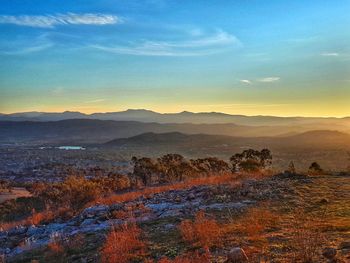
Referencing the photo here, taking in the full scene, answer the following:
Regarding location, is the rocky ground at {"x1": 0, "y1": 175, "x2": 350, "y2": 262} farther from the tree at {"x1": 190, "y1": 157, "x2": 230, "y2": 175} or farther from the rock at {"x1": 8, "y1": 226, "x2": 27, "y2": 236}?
the tree at {"x1": 190, "y1": 157, "x2": 230, "y2": 175}

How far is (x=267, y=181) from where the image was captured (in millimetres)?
17781

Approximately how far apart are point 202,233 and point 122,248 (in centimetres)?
173

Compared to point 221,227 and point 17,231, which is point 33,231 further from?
point 221,227

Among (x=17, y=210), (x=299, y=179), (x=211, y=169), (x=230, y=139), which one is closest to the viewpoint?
(x=299, y=179)

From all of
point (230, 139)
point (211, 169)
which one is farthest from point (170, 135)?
point (211, 169)

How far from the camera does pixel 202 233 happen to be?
975 cm

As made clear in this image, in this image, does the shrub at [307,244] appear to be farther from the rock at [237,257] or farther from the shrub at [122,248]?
the shrub at [122,248]

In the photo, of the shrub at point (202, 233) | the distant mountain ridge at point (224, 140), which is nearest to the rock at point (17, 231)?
the shrub at point (202, 233)

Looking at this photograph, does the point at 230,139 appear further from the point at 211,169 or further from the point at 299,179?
the point at 299,179

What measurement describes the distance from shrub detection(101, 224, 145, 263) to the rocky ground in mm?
293

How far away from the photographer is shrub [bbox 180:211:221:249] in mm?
9344

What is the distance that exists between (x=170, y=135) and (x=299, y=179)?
128 meters

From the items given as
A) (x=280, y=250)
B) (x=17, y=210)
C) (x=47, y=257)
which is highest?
(x=280, y=250)

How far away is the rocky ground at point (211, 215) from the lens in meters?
9.27
